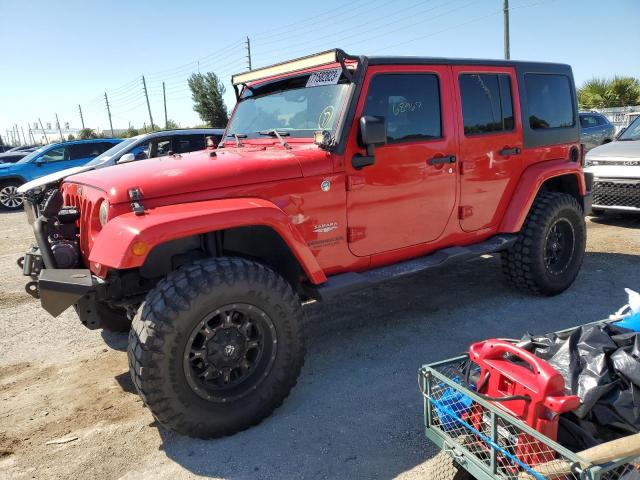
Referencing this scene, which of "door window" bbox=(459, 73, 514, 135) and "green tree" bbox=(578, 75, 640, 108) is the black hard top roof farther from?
"green tree" bbox=(578, 75, 640, 108)

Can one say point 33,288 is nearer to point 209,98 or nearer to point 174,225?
point 174,225

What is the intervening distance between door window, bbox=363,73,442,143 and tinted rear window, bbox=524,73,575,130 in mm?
1253

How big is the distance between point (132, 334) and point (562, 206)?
390 cm

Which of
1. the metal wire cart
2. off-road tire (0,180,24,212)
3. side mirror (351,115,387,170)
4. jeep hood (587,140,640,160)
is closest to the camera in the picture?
the metal wire cart

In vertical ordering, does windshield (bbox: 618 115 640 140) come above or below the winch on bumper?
above

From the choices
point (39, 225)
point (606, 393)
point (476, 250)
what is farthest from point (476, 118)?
point (39, 225)

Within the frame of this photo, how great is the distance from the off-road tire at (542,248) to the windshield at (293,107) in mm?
2260

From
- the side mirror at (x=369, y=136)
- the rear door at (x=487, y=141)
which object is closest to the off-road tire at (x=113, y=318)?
the side mirror at (x=369, y=136)

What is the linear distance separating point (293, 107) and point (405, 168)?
953 millimetres

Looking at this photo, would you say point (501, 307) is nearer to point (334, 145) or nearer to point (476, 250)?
point (476, 250)

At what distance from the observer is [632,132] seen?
828 cm

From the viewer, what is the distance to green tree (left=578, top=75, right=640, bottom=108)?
21250 millimetres

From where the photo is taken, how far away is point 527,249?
450 cm

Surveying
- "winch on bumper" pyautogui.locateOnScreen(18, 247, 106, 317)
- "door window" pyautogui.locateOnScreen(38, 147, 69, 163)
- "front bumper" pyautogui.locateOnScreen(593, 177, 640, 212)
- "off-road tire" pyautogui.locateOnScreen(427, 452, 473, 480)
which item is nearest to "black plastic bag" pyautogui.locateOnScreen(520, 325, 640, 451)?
"off-road tire" pyautogui.locateOnScreen(427, 452, 473, 480)
